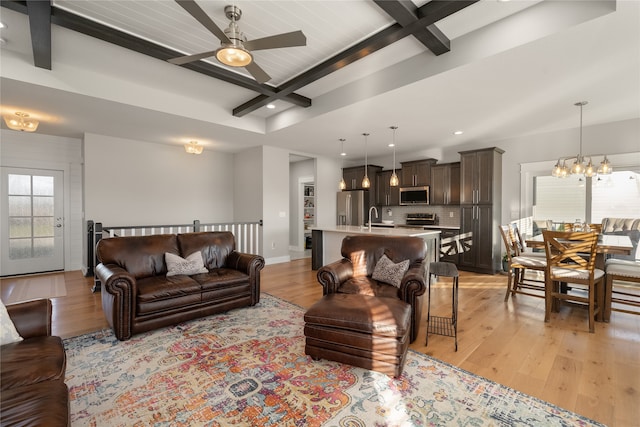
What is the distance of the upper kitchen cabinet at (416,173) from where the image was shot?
6746mm

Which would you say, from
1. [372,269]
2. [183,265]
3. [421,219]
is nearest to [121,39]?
[183,265]

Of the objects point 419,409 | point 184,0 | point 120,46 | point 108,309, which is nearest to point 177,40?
point 120,46

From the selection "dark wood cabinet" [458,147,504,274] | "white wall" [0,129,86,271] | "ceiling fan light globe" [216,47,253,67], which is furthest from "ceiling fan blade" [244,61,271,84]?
"white wall" [0,129,86,271]

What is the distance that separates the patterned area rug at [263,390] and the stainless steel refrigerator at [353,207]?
5.21 m

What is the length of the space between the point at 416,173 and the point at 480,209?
1.73 meters

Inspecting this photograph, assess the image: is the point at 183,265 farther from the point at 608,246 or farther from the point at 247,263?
the point at 608,246

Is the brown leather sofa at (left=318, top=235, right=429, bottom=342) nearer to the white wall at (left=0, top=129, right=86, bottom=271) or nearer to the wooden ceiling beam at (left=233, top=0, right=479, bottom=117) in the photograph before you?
the wooden ceiling beam at (left=233, top=0, right=479, bottom=117)

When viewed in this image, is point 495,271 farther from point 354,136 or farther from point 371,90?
point 371,90

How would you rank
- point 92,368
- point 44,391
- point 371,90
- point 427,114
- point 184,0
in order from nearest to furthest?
point 44,391, point 184,0, point 92,368, point 371,90, point 427,114

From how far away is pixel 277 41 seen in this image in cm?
227

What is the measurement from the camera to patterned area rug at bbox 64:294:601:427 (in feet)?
5.76

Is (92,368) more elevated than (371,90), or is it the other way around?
(371,90)

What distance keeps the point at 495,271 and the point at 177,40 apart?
A: 6382 mm

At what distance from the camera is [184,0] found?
1.81m
